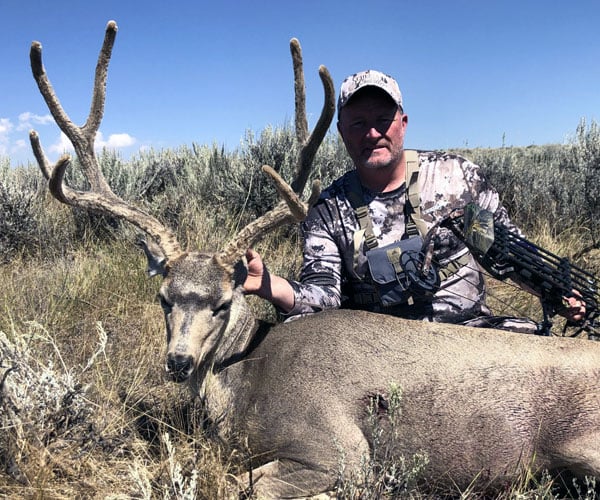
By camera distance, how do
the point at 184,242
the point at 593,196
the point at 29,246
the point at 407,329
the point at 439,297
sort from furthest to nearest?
the point at 593,196, the point at 29,246, the point at 184,242, the point at 439,297, the point at 407,329

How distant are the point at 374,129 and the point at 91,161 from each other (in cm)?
198

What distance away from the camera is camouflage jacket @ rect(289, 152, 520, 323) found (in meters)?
4.21

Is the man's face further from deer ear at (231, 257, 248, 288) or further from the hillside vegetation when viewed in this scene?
the hillside vegetation

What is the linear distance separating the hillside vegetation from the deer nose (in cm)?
40

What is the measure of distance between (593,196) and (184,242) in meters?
5.99

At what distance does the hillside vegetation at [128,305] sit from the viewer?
2824 millimetres

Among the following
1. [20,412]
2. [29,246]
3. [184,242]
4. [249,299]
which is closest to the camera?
[20,412]

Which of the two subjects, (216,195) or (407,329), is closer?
(407,329)

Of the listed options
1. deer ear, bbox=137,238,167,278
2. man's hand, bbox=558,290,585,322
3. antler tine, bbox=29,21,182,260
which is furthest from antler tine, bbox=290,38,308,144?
man's hand, bbox=558,290,585,322

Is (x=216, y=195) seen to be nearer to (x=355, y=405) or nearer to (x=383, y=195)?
(x=383, y=195)

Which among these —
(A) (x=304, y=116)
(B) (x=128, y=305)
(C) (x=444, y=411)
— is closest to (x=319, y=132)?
(A) (x=304, y=116)

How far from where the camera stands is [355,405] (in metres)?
3.06

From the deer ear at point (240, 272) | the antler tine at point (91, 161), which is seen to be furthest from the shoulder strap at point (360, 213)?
the antler tine at point (91, 161)

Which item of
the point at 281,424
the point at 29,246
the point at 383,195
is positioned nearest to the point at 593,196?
the point at 383,195
